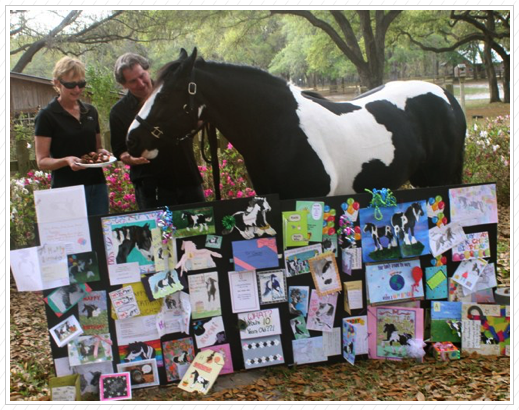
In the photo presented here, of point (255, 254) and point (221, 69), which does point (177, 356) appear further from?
point (221, 69)

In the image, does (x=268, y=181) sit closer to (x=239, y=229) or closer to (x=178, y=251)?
(x=239, y=229)

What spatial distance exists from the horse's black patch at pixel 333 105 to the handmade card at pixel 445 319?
5.02ft

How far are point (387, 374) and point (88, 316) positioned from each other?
6.38ft

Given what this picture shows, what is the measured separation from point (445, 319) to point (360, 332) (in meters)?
0.60

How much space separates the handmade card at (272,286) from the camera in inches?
128

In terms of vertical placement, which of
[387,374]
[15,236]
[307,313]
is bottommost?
[387,374]

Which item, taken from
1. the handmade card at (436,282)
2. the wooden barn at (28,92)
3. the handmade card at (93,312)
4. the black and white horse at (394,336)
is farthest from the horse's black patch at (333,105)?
the wooden barn at (28,92)

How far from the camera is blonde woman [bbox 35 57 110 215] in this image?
11.6 ft

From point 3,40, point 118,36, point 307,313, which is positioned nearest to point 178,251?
point 307,313

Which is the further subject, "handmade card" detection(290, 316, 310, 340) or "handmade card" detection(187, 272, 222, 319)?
"handmade card" detection(290, 316, 310, 340)

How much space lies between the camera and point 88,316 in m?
3.09

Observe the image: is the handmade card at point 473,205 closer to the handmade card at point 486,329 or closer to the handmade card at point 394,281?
the handmade card at point 394,281

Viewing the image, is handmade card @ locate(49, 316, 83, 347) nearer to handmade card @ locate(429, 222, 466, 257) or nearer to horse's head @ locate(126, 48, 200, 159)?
horse's head @ locate(126, 48, 200, 159)

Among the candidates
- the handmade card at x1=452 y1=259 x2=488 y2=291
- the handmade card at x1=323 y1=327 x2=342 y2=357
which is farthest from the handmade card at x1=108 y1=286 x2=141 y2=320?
the handmade card at x1=452 y1=259 x2=488 y2=291
